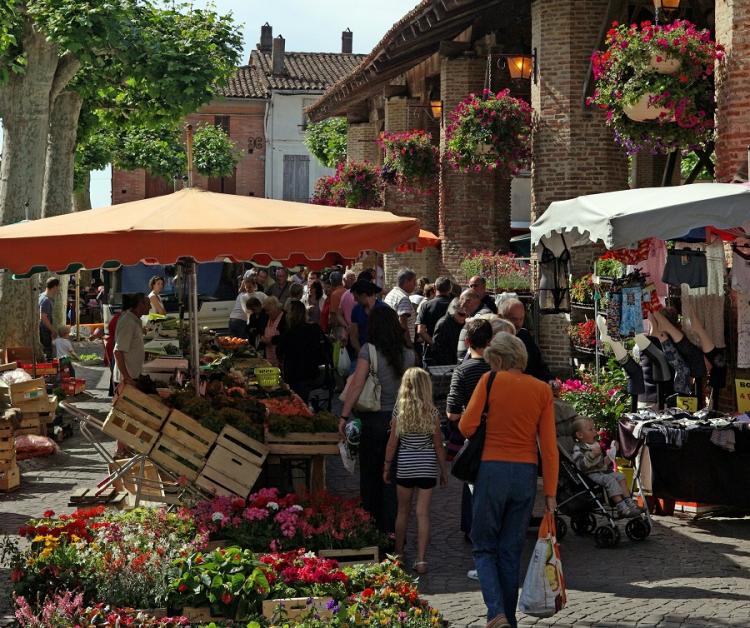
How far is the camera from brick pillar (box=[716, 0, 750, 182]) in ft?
44.1

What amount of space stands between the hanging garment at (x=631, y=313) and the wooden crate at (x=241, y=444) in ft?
14.0

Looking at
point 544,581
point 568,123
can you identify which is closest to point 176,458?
point 544,581

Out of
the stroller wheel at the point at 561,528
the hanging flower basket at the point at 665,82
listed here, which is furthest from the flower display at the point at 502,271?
the stroller wheel at the point at 561,528

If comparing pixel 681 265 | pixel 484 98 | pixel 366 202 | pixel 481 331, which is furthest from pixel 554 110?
pixel 366 202

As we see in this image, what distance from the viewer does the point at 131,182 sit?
222 feet

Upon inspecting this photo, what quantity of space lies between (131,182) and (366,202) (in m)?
35.8

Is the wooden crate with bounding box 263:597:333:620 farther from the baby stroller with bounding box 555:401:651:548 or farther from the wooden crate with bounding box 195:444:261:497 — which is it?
the baby stroller with bounding box 555:401:651:548

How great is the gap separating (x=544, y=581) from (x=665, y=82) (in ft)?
26.7

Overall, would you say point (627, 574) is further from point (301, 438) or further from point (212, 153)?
point (212, 153)

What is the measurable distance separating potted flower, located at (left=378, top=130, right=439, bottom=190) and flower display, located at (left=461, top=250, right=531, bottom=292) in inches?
208

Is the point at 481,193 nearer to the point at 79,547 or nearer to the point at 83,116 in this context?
the point at 83,116

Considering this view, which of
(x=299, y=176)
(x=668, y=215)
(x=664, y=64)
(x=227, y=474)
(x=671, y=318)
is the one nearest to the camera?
(x=227, y=474)

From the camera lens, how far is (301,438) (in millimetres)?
10352

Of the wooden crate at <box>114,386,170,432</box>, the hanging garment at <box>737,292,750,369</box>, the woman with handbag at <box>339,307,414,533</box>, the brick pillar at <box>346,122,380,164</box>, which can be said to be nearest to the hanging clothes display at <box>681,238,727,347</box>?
the hanging garment at <box>737,292,750,369</box>
